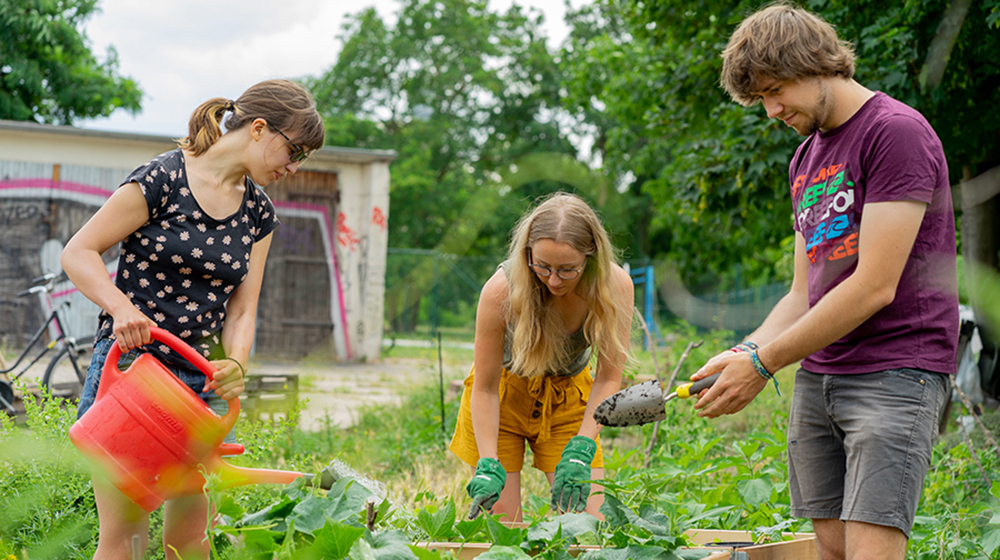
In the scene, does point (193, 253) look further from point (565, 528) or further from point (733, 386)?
point (733, 386)

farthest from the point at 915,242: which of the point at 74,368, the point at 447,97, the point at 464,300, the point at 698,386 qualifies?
the point at 447,97

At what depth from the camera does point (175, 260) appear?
5.86ft

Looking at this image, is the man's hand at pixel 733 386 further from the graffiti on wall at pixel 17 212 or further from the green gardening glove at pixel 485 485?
the graffiti on wall at pixel 17 212

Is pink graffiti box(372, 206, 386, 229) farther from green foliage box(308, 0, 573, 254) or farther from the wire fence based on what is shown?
green foliage box(308, 0, 573, 254)

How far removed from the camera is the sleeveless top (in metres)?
2.40

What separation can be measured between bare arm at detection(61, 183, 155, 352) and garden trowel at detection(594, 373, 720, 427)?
1.04 meters

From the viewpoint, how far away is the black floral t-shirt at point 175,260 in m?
1.78

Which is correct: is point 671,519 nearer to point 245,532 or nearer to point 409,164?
point 245,532

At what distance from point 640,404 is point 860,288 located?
52cm

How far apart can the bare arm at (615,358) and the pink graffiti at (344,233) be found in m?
8.78

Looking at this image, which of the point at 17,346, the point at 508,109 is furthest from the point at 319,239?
the point at 508,109

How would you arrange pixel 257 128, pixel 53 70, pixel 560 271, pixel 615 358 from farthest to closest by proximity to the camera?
pixel 53 70
pixel 615 358
pixel 560 271
pixel 257 128

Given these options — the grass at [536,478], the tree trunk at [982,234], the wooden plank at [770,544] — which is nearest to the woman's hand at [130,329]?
the grass at [536,478]

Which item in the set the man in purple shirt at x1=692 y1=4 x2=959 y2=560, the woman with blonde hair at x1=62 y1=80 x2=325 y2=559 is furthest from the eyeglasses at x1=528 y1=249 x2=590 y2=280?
the woman with blonde hair at x1=62 y1=80 x2=325 y2=559
